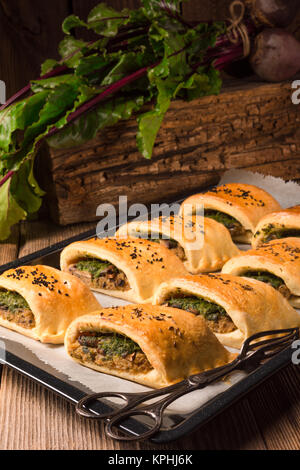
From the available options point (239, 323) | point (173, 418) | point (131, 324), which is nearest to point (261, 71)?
point (239, 323)

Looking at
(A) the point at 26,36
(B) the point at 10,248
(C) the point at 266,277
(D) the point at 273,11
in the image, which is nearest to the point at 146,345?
(C) the point at 266,277

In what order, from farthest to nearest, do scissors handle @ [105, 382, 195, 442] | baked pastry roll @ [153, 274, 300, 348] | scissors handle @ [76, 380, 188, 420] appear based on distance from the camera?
baked pastry roll @ [153, 274, 300, 348]
scissors handle @ [76, 380, 188, 420]
scissors handle @ [105, 382, 195, 442]

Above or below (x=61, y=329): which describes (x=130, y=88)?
above

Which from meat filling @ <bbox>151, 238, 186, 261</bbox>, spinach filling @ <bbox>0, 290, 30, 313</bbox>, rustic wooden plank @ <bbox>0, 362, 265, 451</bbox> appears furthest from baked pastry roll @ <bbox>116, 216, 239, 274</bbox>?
rustic wooden plank @ <bbox>0, 362, 265, 451</bbox>

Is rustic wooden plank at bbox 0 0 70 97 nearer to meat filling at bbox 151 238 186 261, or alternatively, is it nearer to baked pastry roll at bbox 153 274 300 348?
meat filling at bbox 151 238 186 261

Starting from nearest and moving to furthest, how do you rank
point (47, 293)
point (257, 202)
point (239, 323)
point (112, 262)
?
1. point (239, 323)
2. point (47, 293)
3. point (112, 262)
4. point (257, 202)

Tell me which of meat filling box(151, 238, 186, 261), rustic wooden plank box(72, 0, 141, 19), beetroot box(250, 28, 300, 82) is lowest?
meat filling box(151, 238, 186, 261)

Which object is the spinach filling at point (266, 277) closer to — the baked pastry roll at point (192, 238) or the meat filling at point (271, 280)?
the meat filling at point (271, 280)

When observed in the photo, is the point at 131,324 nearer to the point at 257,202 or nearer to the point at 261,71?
the point at 257,202
